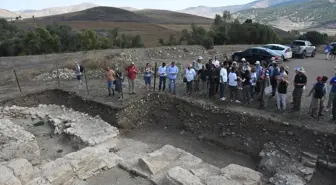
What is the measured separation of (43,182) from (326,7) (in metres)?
162

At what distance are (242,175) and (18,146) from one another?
25.9 ft

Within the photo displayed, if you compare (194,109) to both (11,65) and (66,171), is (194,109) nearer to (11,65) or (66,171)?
(66,171)

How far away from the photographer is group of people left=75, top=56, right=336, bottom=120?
11.5 metres

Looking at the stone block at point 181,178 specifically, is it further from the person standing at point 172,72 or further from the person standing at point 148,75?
the person standing at point 148,75

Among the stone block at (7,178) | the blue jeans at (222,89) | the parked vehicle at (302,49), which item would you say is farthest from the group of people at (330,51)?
the stone block at (7,178)

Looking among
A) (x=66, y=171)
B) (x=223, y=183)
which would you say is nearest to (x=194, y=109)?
(x=223, y=183)

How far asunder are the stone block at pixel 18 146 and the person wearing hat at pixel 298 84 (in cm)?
1017

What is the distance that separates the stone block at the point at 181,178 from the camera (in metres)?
8.31

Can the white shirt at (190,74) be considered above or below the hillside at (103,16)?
below

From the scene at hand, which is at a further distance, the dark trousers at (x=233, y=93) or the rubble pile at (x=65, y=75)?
the rubble pile at (x=65, y=75)

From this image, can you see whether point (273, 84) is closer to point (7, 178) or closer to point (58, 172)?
point (58, 172)

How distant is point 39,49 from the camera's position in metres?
31.7

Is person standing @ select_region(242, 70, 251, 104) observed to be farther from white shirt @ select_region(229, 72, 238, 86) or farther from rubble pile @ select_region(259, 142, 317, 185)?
rubble pile @ select_region(259, 142, 317, 185)

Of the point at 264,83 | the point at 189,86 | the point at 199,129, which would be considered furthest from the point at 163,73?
the point at 264,83
